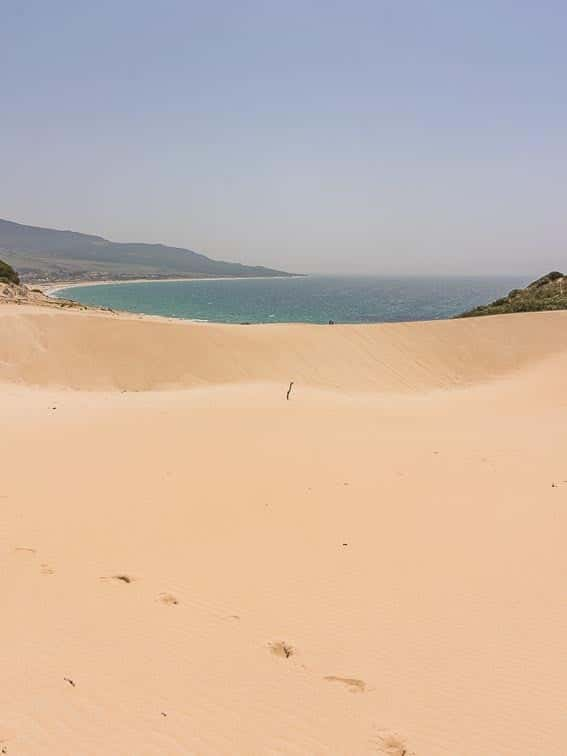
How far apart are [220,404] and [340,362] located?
10.7m

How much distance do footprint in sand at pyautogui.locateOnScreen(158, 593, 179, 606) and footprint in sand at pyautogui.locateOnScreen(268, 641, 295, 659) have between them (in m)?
0.87

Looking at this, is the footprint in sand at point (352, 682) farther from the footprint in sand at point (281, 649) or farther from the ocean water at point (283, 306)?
the ocean water at point (283, 306)

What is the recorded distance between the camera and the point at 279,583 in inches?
171

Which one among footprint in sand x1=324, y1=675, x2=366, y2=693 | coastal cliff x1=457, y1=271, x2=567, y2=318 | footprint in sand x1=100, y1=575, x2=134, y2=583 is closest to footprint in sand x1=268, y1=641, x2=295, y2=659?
footprint in sand x1=324, y1=675, x2=366, y2=693

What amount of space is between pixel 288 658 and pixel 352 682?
Answer: 1.51 ft

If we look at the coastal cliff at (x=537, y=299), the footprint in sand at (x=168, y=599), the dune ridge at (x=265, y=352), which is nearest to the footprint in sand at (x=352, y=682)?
the footprint in sand at (x=168, y=599)

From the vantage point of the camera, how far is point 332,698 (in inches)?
123

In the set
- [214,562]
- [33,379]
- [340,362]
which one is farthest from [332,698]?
[340,362]

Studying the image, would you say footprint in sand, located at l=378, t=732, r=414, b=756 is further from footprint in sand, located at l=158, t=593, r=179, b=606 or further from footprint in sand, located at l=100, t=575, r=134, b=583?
footprint in sand, located at l=100, t=575, r=134, b=583

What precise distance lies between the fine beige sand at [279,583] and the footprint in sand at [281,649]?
0.01m

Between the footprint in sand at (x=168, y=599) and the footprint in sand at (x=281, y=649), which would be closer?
the footprint in sand at (x=281, y=649)

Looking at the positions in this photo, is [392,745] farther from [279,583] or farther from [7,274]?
[7,274]

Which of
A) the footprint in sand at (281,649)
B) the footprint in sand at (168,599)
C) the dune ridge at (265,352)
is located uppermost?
the dune ridge at (265,352)

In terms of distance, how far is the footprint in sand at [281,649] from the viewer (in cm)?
350
